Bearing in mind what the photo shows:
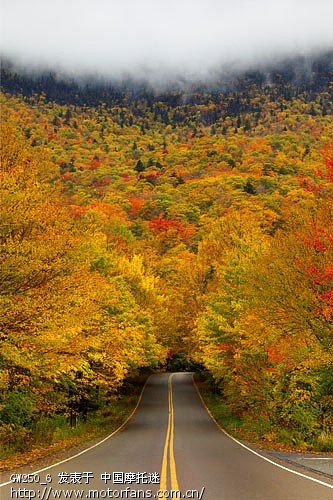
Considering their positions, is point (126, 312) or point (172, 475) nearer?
point (172, 475)

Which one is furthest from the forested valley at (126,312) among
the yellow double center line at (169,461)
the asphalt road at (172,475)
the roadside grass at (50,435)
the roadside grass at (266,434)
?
the yellow double center line at (169,461)

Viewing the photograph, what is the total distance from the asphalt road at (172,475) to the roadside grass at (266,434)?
71.5 inches

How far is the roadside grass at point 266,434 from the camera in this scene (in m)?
19.5

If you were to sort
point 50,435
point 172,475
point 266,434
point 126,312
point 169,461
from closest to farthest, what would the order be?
point 172,475, point 169,461, point 50,435, point 266,434, point 126,312

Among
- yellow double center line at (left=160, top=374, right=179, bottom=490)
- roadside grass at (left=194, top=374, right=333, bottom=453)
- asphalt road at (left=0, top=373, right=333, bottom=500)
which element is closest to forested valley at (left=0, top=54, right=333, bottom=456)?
roadside grass at (left=194, top=374, right=333, bottom=453)

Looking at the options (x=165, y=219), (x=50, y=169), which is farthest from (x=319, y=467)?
(x=165, y=219)

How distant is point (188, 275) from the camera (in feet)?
168

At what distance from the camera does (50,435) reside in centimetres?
2214

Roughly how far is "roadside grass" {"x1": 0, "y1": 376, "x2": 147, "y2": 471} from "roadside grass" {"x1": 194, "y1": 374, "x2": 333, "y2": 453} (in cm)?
695

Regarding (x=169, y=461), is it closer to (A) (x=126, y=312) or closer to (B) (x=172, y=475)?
(B) (x=172, y=475)

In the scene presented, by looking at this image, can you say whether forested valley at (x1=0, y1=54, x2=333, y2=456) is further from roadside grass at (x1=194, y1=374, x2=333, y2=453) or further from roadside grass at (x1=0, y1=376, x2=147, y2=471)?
roadside grass at (x1=0, y1=376, x2=147, y2=471)

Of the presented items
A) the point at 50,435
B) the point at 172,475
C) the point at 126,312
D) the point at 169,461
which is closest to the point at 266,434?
the point at 169,461

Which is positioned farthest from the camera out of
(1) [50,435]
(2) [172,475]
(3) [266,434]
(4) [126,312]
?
(4) [126,312]

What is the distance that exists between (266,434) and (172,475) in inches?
471
